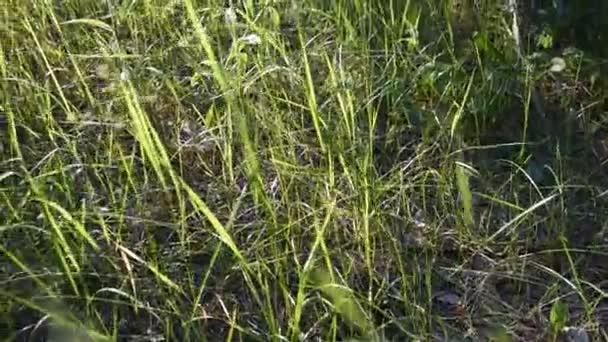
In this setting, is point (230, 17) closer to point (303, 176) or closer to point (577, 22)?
point (303, 176)

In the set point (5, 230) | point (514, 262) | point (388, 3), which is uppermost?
point (388, 3)

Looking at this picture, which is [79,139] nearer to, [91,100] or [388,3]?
[91,100]

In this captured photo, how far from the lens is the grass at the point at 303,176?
148cm

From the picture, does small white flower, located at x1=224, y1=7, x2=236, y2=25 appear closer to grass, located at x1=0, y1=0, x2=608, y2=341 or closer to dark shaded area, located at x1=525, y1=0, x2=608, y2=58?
grass, located at x1=0, y1=0, x2=608, y2=341

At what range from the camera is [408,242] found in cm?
161

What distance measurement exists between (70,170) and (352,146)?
586 mm

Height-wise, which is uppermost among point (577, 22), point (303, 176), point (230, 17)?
point (230, 17)

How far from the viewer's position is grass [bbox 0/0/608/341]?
148 centimetres

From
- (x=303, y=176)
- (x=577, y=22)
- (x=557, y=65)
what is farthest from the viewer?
(x=577, y=22)

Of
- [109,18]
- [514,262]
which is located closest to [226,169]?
[514,262]

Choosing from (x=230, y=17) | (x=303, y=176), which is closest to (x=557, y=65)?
(x=303, y=176)

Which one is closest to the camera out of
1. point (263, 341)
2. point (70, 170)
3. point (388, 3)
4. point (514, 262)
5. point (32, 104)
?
point (263, 341)

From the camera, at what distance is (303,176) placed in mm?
1715

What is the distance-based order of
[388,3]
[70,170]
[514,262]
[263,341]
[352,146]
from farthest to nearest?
[388,3] → [70,170] → [352,146] → [514,262] → [263,341]
